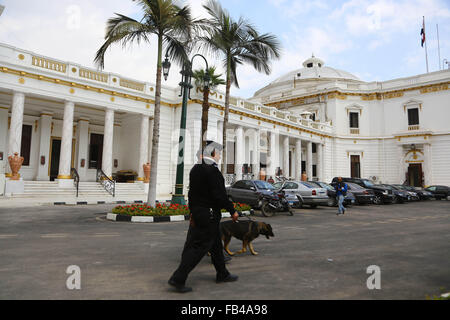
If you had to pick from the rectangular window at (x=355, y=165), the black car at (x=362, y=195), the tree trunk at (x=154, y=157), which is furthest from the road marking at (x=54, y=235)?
the rectangular window at (x=355, y=165)

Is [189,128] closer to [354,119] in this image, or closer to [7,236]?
[7,236]

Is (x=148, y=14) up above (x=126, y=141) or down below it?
above

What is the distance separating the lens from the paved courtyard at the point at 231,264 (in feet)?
11.0

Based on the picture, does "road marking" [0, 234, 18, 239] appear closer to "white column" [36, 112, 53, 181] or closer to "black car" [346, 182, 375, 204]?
"white column" [36, 112, 53, 181]

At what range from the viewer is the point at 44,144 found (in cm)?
2094

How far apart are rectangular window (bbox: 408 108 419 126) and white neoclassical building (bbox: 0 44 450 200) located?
4.4 inches

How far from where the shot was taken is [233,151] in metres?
31.8

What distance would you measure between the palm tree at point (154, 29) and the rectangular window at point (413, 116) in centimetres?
3336

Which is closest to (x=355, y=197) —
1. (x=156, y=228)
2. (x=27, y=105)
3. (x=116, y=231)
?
(x=156, y=228)

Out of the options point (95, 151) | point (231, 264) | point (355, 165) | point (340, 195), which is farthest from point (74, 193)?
point (355, 165)

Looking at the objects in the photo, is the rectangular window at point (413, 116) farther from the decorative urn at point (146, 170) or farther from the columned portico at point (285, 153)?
the decorative urn at point (146, 170)

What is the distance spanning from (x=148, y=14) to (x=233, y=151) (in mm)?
21185
